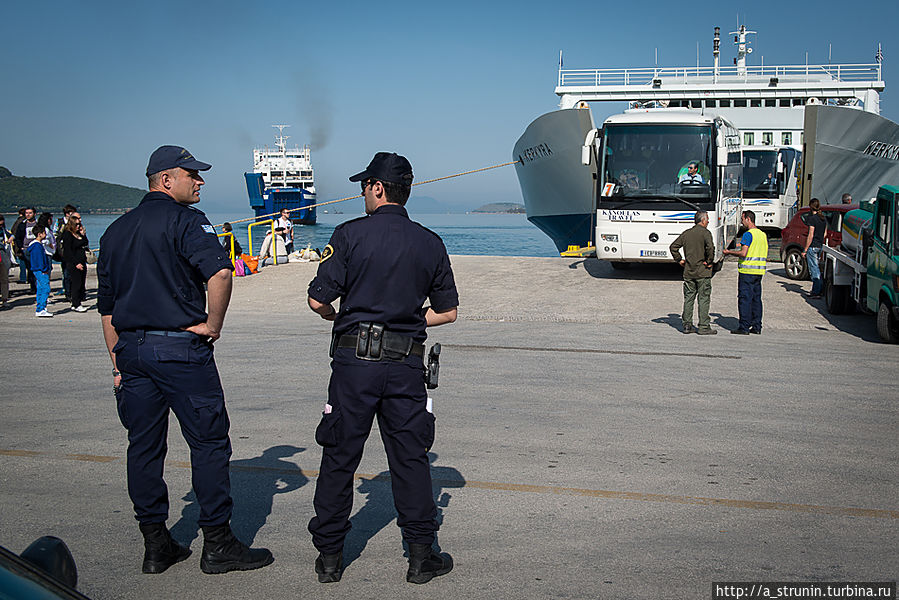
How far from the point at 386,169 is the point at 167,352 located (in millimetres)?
1248

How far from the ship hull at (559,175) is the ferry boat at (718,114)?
3 cm

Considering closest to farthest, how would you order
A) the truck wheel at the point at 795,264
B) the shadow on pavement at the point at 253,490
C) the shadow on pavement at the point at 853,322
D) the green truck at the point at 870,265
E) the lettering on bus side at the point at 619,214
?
1. the shadow on pavement at the point at 253,490
2. the green truck at the point at 870,265
3. the shadow on pavement at the point at 853,322
4. the lettering on bus side at the point at 619,214
5. the truck wheel at the point at 795,264

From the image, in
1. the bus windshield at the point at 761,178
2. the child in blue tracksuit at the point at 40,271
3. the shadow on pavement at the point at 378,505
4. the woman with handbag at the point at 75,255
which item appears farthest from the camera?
the bus windshield at the point at 761,178

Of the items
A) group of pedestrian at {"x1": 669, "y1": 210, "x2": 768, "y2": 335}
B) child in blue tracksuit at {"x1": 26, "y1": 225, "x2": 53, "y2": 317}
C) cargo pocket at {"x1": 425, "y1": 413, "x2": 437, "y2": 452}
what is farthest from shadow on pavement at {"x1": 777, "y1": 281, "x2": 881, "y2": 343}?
child in blue tracksuit at {"x1": 26, "y1": 225, "x2": 53, "y2": 317}

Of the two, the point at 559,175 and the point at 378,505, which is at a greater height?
the point at 559,175

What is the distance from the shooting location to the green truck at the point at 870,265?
36.3 feet

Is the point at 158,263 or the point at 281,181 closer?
the point at 158,263

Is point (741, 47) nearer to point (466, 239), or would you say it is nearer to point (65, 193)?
point (466, 239)

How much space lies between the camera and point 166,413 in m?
3.68

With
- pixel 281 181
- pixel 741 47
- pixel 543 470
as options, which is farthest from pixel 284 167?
pixel 543 470

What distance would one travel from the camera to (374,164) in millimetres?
3729

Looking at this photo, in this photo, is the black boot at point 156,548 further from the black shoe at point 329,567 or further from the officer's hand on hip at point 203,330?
the officer's hand on hip at point 203,330

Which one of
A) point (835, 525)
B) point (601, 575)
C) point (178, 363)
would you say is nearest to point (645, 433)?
point (835, 525)

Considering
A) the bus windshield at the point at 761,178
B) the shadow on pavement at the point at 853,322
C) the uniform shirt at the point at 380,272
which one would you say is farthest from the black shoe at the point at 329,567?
the bus windshield at the point at 761,178
